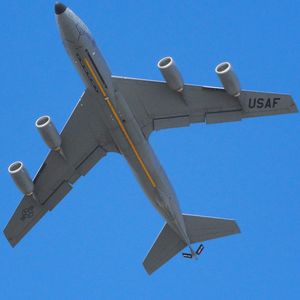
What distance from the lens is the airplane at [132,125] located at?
32031 millimetres

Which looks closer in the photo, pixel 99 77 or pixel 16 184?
pixel 99 77

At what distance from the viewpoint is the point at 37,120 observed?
33.9 metres

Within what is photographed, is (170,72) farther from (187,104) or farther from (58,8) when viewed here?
(58,8)

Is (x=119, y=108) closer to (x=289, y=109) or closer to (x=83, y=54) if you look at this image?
(x=83, y=54)

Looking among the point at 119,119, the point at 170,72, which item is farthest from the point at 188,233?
the point at 170,72

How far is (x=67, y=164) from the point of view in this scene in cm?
3581

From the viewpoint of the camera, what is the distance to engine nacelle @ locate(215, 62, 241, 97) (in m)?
32.1

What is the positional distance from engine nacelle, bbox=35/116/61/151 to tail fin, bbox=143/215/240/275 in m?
6.20

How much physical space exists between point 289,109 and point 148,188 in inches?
252

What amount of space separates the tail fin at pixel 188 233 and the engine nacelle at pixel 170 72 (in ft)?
20.1

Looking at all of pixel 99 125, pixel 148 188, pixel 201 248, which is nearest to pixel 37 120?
pixel 99 125

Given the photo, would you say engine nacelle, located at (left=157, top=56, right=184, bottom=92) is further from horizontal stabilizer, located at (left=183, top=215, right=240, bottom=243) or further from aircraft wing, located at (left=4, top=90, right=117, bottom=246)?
horizontal stabilizer, located at (left=183, top=215, right=240, bottom=243)

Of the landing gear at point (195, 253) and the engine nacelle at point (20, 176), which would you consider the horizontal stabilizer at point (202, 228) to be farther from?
the engine nacelle at point (20, 176)

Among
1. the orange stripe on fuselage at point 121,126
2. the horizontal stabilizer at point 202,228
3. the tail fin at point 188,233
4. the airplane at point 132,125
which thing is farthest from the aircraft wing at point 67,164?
the horizontal stabilizer at point 202,228
